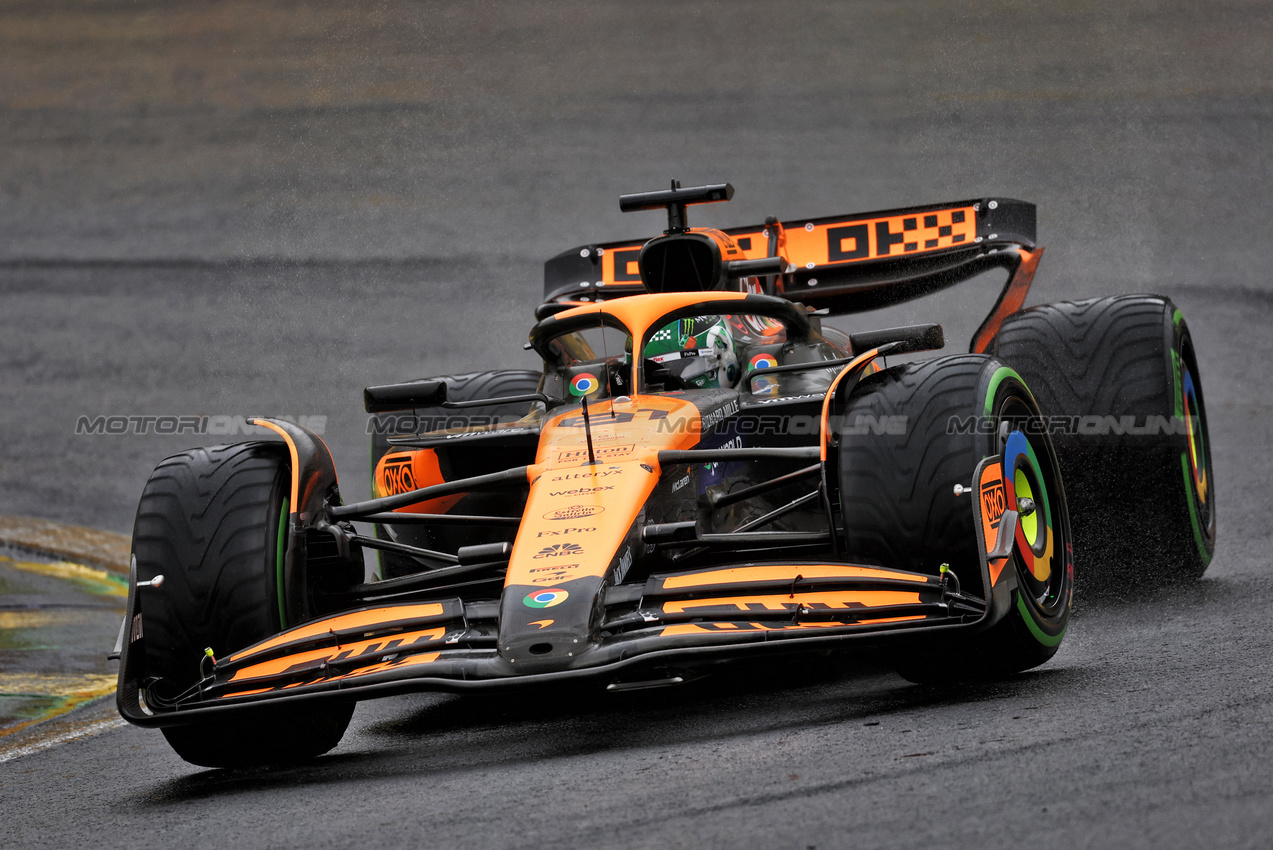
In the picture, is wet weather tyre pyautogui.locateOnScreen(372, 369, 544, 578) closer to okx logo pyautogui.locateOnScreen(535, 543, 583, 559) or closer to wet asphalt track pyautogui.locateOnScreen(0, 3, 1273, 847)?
okx logo pyautogui.locateOnScreen(535, 543, 583, 559)

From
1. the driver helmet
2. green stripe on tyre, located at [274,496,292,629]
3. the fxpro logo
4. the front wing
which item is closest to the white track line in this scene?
the front wing

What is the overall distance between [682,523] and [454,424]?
10.7 feet

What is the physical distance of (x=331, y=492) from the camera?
4.77 metres

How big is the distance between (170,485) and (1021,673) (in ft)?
9.29

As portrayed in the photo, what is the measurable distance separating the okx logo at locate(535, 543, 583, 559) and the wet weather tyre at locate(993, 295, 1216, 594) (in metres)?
2.68

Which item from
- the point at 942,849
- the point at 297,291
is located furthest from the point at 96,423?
the point at 942,849

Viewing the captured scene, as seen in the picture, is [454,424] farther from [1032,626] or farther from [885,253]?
[1032,626]

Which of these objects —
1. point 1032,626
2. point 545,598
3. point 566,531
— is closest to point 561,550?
point 566,531

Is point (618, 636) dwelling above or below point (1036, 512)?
below

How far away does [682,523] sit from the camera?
4.09 meters

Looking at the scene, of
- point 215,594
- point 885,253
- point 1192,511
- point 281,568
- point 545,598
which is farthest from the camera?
point 885,253

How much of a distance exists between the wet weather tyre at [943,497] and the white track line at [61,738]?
3078 mm

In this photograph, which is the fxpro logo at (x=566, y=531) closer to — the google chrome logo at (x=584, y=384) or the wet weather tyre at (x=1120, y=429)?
the google chrome logo at (x=584, y=384)

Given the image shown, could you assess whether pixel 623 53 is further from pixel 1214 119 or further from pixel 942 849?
pixel 942 849
